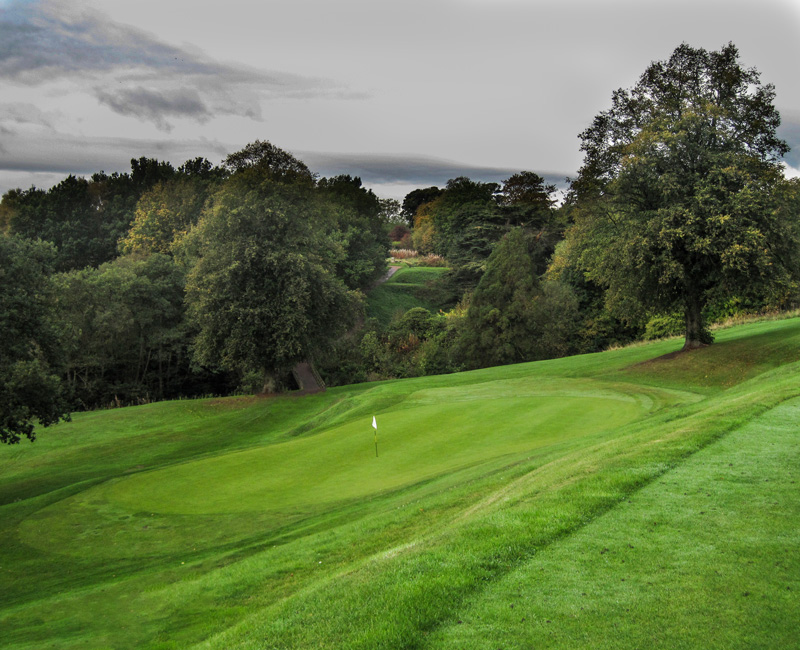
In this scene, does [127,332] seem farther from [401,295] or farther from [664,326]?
[664,326]

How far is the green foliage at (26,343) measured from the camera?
17.7 metres

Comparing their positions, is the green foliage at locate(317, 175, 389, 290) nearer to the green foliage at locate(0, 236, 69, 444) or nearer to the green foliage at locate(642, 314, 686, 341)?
the green foliage at locate(642, 314, 686, 341)

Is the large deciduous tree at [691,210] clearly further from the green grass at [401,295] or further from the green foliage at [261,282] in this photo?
the green grass at [401,295]

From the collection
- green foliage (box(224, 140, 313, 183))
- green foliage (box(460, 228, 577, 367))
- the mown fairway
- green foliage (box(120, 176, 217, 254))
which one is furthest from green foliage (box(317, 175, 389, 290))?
the mown fairway

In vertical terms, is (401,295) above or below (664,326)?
above

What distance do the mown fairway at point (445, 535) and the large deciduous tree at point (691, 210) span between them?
21.6 feet

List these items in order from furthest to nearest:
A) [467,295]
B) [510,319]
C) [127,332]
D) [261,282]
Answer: [467,295], [510,319], [127,332], [261,282]

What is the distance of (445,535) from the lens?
7414 mm

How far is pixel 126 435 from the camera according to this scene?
26547mm

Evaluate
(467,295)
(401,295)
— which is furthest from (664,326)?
(401,295)

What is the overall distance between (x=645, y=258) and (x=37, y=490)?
23912 mm

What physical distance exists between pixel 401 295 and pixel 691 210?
176 feet

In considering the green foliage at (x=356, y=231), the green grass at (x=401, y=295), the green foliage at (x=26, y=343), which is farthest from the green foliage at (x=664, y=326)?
the green foliage at (x=26, y=343)

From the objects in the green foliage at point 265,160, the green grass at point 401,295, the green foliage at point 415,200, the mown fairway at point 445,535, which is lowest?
the mown fairway at point 445,535
